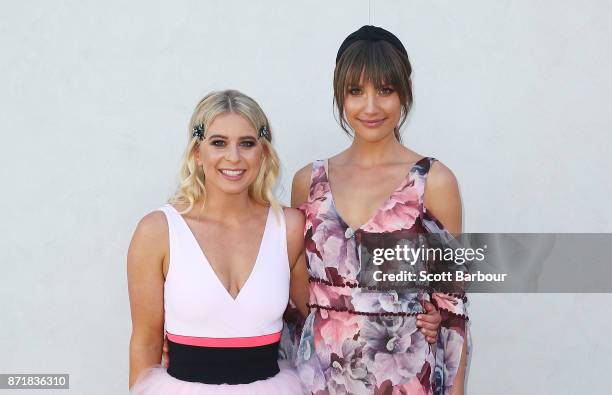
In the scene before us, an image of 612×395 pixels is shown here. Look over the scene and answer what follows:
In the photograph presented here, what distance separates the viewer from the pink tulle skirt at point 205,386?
7.17ft

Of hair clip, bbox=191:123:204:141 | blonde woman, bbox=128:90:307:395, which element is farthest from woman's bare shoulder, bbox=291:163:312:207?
hair clip, bbox=191:123:204:141

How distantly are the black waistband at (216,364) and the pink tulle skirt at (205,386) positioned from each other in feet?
0.07

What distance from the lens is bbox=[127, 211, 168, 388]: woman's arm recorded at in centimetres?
224

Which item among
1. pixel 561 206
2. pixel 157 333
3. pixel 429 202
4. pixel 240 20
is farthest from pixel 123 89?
pixel 561 206

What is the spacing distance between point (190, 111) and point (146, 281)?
132 cm

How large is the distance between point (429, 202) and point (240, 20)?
1.57m

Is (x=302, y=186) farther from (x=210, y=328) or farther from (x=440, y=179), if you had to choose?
(x=210, y=328)

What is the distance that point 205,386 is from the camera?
2191mm

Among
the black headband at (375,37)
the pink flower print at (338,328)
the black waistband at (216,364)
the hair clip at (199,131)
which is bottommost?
the black waistband at (216,364)

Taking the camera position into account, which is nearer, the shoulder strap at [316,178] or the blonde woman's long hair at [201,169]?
A: the blonde woman's long hair at [201,169]

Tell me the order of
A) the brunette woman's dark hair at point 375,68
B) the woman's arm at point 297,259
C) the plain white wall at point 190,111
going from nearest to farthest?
the brunette woman's dark hair at point 375,68 → the woman's arm at point 297,259 → the plain white wall at point 190,111

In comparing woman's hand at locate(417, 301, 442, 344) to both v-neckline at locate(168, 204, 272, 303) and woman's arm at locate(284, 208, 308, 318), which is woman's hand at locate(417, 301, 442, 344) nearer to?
woman's arm at locate(284, 208, 308, 318)

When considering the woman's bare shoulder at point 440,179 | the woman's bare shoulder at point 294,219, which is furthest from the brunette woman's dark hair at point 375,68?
the woman's bare shoulder at point 294,219

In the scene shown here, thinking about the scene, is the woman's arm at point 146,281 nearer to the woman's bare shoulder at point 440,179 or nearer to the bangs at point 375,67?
the bangs at point 375,67
